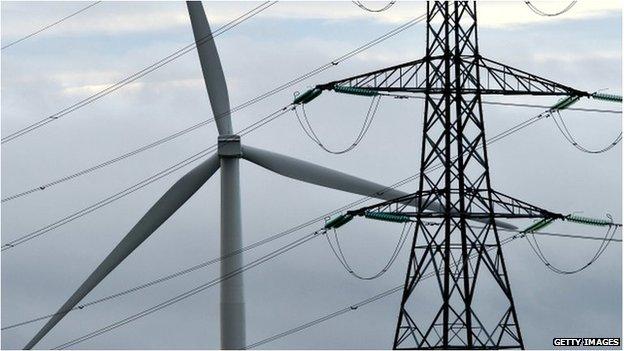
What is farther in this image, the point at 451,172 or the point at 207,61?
the point at 207,61

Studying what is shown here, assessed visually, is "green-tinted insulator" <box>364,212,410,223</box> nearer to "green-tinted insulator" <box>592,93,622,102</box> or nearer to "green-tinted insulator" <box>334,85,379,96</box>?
"green-tinted insulator" <box>334,85,379,96</box>

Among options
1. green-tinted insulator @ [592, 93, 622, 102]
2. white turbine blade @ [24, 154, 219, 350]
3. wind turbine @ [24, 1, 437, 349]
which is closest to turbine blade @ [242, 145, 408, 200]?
wind turbine @ [24, 1, 437, 349]

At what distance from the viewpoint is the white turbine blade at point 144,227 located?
12081 centimetres

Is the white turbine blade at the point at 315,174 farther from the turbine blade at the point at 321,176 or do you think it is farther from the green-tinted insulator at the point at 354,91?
the green-tinted insulator at the point at 354,91

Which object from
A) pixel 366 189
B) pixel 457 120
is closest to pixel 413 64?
pixel 457 120

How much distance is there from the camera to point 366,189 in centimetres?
12081

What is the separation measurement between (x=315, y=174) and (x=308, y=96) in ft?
23.4

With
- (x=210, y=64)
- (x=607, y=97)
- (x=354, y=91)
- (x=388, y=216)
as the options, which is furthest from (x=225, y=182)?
(x=607, y=97)

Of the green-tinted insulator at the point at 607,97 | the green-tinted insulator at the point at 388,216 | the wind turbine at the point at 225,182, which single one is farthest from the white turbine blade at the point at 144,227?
the green-tinted insulator at the point at 607,97

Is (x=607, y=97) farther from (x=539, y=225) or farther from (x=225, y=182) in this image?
(x=225, y=182)

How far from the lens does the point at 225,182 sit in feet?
404

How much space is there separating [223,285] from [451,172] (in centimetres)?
1773

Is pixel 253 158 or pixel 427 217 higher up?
pixel 253 158

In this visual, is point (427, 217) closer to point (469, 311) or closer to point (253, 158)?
point (469, 311)
